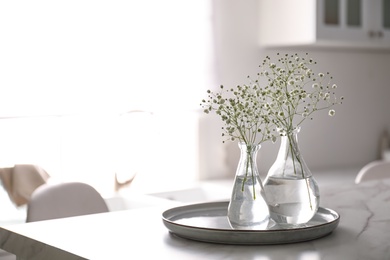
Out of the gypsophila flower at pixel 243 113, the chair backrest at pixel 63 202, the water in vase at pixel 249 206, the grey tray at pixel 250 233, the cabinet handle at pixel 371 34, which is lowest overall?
the chair backrest at pixel 63 202

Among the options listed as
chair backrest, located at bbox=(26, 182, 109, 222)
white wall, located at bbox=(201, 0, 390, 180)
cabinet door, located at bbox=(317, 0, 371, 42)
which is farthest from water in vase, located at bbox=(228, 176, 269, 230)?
cabinet door, located at bbox=(317, 0, 371, 42)

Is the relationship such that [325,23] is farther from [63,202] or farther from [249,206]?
[249,206]

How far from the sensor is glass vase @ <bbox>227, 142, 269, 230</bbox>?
161 cm

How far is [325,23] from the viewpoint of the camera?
412 cm

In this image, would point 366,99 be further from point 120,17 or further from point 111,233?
point 111,233

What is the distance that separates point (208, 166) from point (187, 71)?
23.5 inches

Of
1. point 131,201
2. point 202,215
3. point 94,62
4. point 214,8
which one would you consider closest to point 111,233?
point 202,215

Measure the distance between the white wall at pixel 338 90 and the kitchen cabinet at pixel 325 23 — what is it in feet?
0.40

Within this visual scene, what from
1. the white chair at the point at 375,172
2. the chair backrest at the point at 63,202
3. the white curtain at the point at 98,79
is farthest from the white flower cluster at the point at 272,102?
the white curtain at the point at 98,79

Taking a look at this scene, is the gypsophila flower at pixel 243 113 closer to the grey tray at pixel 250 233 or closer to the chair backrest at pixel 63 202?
the grey tray at pixel 250 233

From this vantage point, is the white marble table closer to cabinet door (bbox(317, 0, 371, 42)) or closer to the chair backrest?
the chair backrest

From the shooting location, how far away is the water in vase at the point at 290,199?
A: 1618 mm

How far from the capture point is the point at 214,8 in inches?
161

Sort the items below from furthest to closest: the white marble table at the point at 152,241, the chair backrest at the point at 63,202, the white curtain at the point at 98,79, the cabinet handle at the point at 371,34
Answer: the cabinet handle at the point at 371,34, the white curtain at the point at 98,79, the chair backrest at the point at 63,202, the white marble table at the point at 152,241
